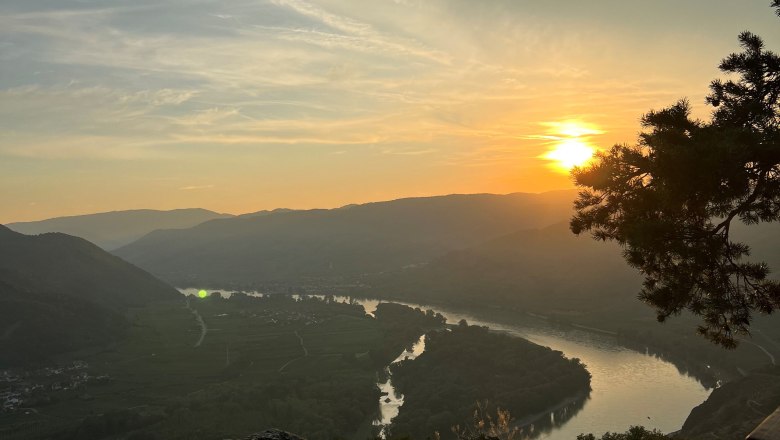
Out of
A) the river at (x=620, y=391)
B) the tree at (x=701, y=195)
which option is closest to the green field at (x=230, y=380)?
the river at (x=620, y=391)

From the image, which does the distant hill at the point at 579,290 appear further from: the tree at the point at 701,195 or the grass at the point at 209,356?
the tree at the point at 701,195

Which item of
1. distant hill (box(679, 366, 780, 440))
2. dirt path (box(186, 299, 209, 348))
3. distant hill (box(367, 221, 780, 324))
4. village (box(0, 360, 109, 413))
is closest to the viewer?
distant hill (box(679, 366, 780, 440))

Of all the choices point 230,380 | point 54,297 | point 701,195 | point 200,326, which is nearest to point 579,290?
point 200,326

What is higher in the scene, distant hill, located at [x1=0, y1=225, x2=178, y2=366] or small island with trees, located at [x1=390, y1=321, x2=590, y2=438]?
distant hill, located at [x1=0, y1=225, x2=178, y2=366]

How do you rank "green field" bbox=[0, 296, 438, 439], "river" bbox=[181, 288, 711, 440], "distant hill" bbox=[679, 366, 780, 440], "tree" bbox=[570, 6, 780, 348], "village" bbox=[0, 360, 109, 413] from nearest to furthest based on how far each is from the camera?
1. "tree" bbox=[570, 6, 780, 348]
2. "distant hill" bbox=[679, 366, 780, 440]
3. "river" bbox=[181, 288, 711, 440]
4. "green field" bbox=[0, 296, 438, 439]
5. "village" bbox=[0, 360, 109, 413]

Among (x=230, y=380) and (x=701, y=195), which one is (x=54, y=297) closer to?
(x=230, y=380)

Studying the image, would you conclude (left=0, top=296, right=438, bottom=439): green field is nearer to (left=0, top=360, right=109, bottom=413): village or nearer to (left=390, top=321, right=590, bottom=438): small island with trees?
(left=0, top=360, right=109, bottom=413): village

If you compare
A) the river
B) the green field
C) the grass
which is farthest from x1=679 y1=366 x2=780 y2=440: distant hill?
Answer: the grass

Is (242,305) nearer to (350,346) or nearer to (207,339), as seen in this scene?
(207,339)
